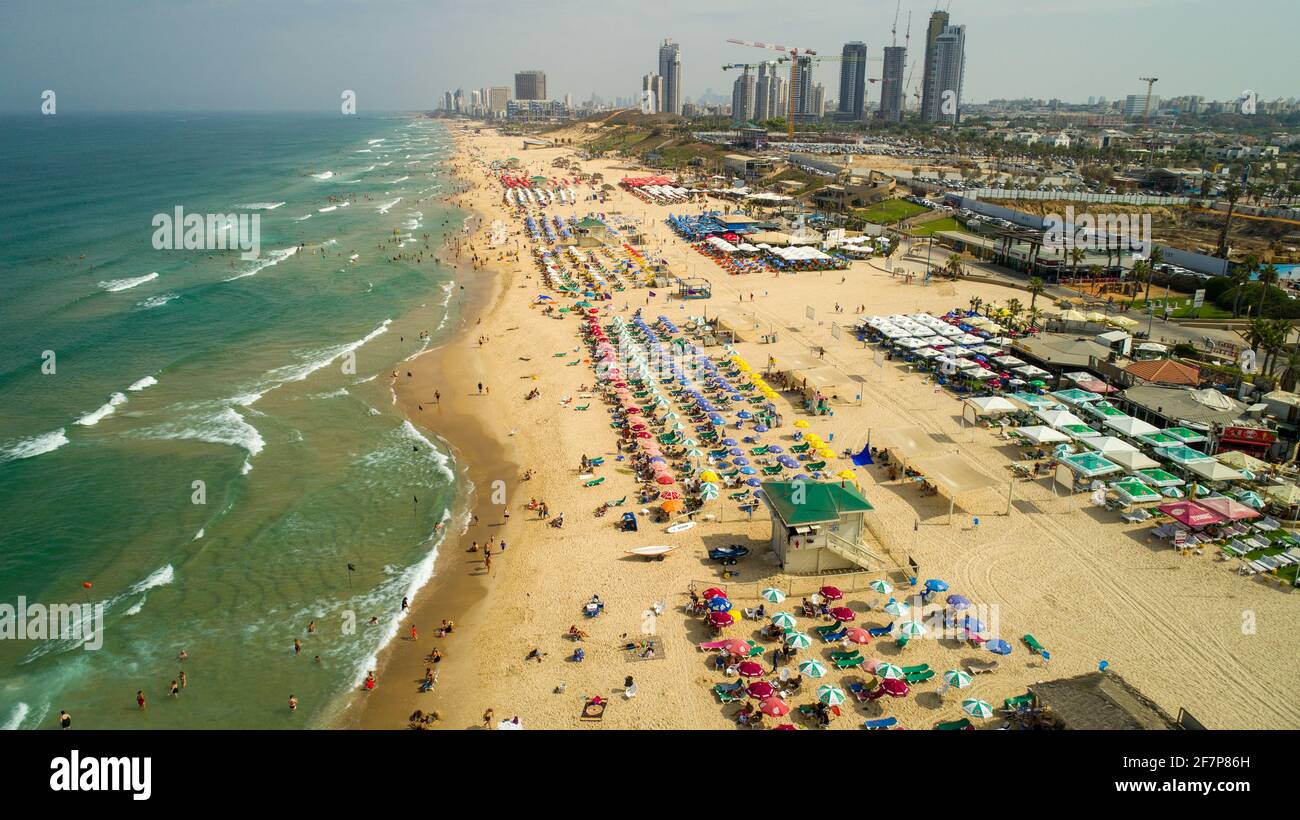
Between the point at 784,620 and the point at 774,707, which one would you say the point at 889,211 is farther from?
the point at 774,707

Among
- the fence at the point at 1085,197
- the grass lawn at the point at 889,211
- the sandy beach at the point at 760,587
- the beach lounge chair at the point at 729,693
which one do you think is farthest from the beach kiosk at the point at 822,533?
the fence at the point at 1085,197

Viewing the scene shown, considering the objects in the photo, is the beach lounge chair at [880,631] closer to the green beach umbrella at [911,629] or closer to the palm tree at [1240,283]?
the green beach umbrella at [911,629]

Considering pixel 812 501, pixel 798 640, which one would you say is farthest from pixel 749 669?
pixel 812 501

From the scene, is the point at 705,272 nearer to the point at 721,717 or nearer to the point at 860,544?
the point at 860,544

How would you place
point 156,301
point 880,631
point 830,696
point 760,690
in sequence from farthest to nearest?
point 156,301
point 880,631
point 760,690
point 830,696

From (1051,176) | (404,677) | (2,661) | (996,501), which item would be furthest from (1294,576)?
(1051,176)
